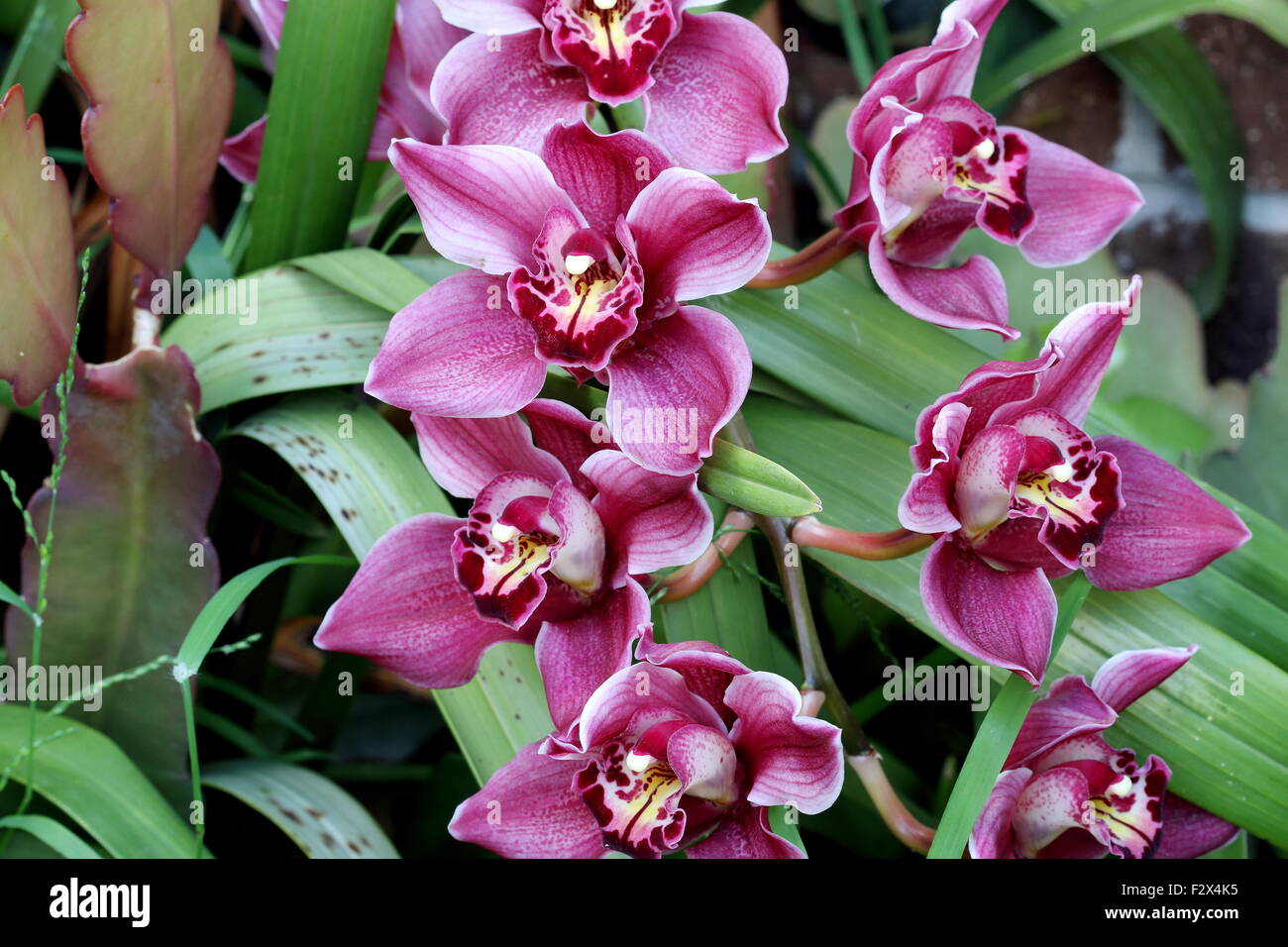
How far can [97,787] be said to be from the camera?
646mm

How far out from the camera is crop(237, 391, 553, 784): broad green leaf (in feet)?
2.12

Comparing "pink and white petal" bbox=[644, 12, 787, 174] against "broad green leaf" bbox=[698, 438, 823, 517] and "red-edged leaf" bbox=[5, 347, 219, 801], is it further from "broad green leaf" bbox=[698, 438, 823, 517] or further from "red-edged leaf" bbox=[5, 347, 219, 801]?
"red-edged leaf" bbox=[5, 347, 219, 801]

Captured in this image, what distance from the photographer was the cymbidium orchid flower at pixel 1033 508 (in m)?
0.54

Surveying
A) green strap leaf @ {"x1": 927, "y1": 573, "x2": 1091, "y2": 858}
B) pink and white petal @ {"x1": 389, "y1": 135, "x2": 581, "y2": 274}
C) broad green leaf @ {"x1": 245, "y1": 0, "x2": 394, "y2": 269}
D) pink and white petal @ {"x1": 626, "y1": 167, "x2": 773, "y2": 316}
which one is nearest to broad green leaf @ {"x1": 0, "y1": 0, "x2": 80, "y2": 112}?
broad green leaf @ {"x1": 245, "y1": 0, "x2": 394, "y2": 269}

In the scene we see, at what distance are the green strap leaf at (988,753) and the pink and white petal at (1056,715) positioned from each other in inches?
0.5

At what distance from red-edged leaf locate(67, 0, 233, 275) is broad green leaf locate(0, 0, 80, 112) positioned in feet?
1.01

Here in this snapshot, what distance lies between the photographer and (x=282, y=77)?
0.75m

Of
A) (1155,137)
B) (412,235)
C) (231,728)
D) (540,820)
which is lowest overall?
(231,728)

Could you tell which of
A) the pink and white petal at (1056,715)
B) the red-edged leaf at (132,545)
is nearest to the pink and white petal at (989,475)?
the pink and white petal at (1056,715)

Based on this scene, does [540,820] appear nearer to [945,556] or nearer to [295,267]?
[945,556]

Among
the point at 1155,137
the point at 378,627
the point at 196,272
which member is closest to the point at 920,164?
the point at 378,627

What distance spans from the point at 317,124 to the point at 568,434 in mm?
342

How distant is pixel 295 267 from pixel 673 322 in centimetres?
34

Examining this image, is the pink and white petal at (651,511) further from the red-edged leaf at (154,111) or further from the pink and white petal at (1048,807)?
the red-edged leaf at (154,111)
